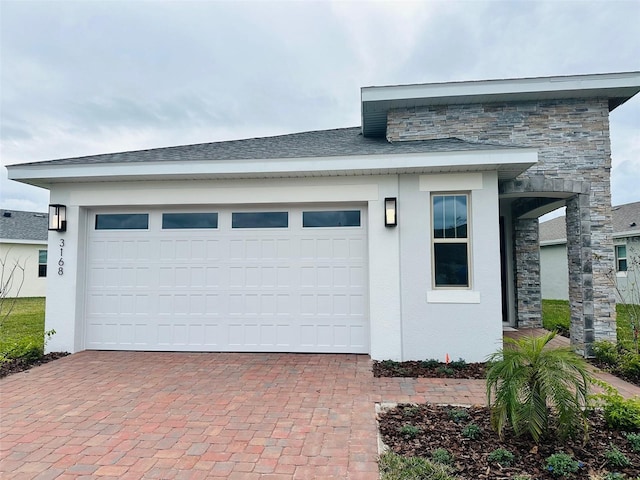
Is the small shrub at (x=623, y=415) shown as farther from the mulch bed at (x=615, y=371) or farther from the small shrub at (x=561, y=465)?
the mulch bed at (x=615, y=371)

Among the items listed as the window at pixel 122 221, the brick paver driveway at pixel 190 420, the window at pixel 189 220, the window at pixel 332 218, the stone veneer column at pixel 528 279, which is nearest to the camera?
the brick paver driveway at pixel 190 420

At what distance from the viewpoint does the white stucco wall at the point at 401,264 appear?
6074 mm

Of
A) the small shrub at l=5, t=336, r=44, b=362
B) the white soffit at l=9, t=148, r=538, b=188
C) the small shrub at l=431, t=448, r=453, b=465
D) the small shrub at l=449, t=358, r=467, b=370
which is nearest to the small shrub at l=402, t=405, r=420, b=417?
the small shrub at l=431, t=448, r=453, b=465

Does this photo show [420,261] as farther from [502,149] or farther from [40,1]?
[40,1]

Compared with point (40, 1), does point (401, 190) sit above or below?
below

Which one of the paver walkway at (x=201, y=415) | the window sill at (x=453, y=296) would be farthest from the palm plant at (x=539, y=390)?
the window sill at (x=453, y=296)

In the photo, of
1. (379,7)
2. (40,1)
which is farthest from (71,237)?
(379,7)

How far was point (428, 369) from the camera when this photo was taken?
5746 mm

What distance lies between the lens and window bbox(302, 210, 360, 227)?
21.9ft

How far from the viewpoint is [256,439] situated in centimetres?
352

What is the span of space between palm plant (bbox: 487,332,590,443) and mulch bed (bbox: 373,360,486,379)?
205cm

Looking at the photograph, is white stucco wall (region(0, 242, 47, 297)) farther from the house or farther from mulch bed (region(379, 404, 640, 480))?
mulch bed (region(379, 404, 640, 480))

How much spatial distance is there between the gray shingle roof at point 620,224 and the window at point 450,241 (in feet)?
42.7

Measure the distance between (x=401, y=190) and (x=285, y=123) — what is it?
18.5m
